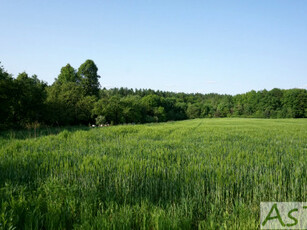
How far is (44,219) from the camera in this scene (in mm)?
2818

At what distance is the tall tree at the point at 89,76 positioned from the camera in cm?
4434

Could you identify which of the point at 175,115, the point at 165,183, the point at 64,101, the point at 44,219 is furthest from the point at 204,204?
the point at 175,115

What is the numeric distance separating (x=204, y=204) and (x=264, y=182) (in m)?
1.71

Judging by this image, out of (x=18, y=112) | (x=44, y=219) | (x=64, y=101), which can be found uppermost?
(x=64, y=101)

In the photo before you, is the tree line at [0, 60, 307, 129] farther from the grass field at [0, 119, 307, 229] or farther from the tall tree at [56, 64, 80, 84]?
the grass field at [0, 119, 307, 229]

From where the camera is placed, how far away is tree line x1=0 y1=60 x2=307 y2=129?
19062 millimetres

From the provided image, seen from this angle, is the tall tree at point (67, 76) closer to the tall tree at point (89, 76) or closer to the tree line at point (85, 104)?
the tree line at point (85, 104)

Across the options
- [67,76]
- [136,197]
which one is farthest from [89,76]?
[136,197]

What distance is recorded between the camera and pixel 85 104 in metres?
34.2

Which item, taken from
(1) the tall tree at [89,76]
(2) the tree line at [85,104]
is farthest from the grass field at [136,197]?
(1) the tall tree at [89,76]

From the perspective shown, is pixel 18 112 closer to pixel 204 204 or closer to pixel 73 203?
pixel 73 203

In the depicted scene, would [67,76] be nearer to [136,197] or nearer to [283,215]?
[136,197]

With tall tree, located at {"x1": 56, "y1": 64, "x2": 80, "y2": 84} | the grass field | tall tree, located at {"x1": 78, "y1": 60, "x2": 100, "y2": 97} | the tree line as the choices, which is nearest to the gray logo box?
the grass field

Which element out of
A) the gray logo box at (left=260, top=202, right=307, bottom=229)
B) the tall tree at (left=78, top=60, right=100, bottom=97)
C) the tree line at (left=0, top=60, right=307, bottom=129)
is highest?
the tall tree at (left=78, top=60, right=100, bottom=97)
